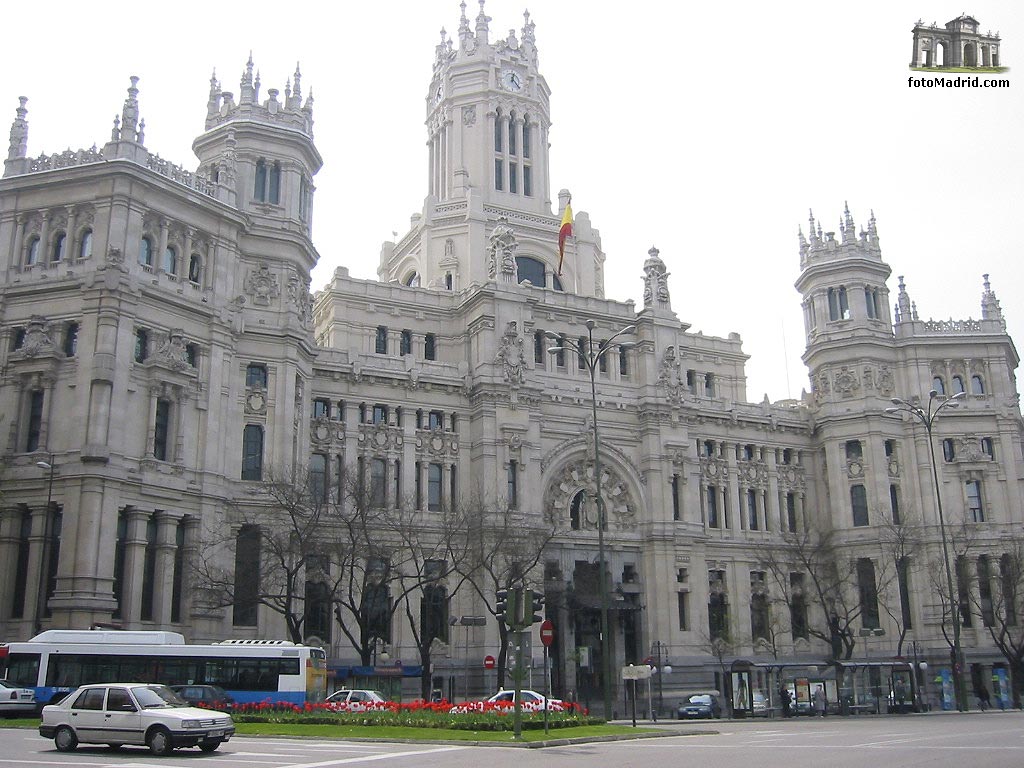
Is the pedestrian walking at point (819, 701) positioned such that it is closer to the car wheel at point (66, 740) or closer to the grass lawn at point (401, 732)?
the grass lawn at point (401, 732)

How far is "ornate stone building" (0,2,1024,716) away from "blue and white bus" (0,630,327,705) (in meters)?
5.87

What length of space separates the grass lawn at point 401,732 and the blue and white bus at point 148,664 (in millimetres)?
3912

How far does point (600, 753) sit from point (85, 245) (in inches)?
1544

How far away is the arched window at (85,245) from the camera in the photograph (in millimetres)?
52634

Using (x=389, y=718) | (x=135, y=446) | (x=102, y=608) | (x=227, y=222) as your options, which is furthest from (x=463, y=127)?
(x=389, y=718)

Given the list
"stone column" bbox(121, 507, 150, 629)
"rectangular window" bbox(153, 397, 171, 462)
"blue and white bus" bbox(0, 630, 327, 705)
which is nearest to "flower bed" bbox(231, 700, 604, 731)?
"blue and white bus" bbox(0, 630, 327, 705)

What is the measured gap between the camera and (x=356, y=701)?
146ft

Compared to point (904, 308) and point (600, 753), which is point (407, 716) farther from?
point (904, 308)

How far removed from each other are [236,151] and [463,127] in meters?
30.6

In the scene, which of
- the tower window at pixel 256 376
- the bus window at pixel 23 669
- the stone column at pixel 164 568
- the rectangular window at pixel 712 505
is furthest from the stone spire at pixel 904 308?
the bus window at pixel 23 669

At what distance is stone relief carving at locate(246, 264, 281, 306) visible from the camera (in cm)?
5906

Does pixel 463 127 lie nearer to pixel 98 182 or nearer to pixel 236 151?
pixel 236 151

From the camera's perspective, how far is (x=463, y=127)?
288 ft

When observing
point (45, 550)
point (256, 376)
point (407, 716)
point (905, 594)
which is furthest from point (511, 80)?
point (407, 716)
